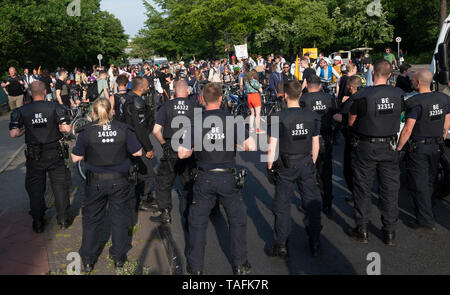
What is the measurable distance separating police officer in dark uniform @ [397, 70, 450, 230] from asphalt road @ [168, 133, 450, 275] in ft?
1.12

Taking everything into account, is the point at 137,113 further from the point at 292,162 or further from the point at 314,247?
the point at 314,247

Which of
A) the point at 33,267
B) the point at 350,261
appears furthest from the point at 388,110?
the point at 33,267

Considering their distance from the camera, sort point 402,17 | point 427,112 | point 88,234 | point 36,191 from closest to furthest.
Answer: point 88,234
point 427,112
point 36,191
point 402,17

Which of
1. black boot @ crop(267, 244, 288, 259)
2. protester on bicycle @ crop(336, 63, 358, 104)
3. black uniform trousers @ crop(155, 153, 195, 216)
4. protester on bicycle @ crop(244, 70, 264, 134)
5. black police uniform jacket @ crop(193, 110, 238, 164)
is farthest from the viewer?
protester on bicycle @ crop(244, 70, 264, 134)

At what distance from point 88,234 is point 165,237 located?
108 cm

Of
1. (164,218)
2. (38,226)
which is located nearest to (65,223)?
(38,226)

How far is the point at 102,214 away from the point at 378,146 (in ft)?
10.3

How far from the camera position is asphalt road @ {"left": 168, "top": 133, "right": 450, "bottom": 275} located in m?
4.39

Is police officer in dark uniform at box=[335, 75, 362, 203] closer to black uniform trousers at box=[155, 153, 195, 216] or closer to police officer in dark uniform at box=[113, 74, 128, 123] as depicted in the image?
black uniform trousers at box=[155, 153, 195, 216]

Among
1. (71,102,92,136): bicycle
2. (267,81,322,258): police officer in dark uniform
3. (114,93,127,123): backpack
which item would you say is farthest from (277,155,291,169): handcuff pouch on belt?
(71,102,92,136): bicycle

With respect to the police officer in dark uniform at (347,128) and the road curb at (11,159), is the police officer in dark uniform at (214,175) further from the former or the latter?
the road curb at (11,159)

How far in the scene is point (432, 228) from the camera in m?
5.24

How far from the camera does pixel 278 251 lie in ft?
15.3

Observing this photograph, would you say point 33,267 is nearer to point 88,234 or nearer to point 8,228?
point 88,234
